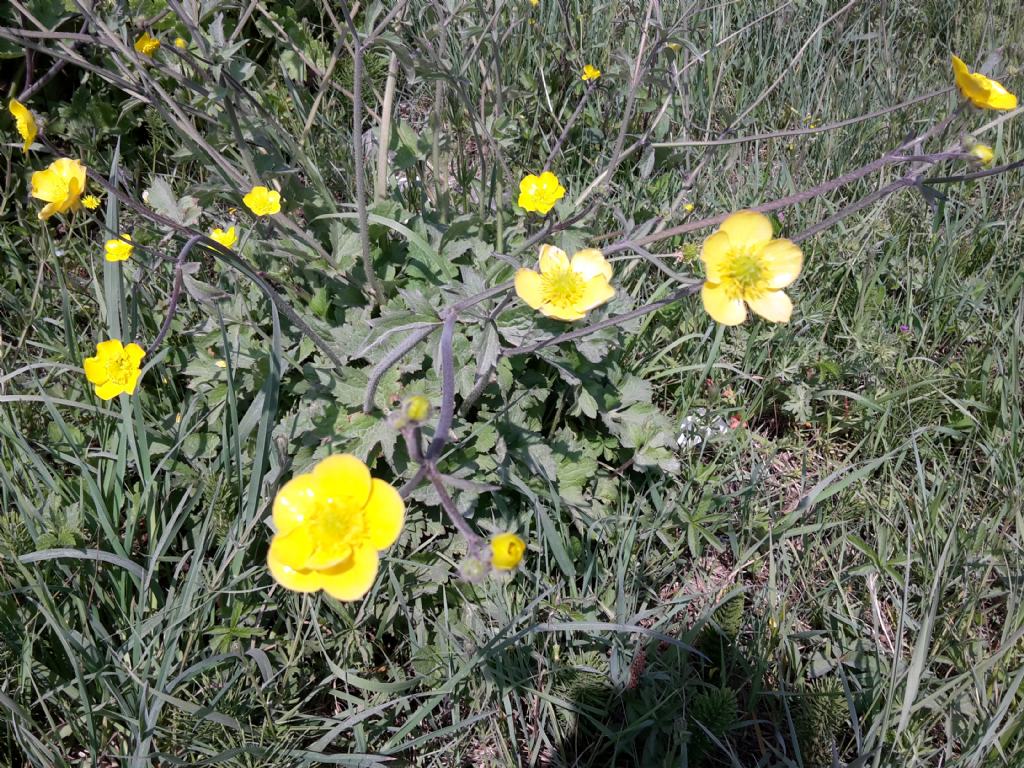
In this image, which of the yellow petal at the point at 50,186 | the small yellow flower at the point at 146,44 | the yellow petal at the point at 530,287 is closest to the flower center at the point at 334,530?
the yellow petal at the point at 530,287

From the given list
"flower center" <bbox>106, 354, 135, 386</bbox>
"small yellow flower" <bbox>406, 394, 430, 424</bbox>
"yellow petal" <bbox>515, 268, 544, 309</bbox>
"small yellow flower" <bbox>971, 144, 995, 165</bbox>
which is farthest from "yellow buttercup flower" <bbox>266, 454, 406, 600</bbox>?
"small yellow flower" <bbox>971, 144, 995, 165</bbox>

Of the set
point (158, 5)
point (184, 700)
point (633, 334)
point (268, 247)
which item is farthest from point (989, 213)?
point (158, 5)

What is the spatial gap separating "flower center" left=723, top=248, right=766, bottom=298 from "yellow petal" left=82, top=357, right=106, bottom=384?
5.13 ft

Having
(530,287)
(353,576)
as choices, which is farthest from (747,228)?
(353,576)

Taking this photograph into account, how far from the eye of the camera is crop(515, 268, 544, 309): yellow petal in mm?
1489

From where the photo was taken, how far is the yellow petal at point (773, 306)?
1505 millimetres

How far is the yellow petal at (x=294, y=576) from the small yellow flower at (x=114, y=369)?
870 mm

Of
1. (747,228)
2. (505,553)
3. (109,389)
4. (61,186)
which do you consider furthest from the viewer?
(109,389)

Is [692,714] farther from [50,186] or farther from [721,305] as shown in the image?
[50,186]

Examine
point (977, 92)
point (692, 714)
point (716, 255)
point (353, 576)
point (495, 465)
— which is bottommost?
point (692, 714)

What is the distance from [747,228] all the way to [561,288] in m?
0.42

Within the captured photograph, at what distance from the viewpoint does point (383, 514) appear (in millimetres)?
1205

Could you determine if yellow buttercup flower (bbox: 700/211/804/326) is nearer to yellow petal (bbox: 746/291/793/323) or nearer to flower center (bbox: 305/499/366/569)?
yellow petal (bbox: 746/291/793/323)

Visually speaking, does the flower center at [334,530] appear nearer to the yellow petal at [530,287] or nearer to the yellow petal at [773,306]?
the yellow petal at [530,287]
